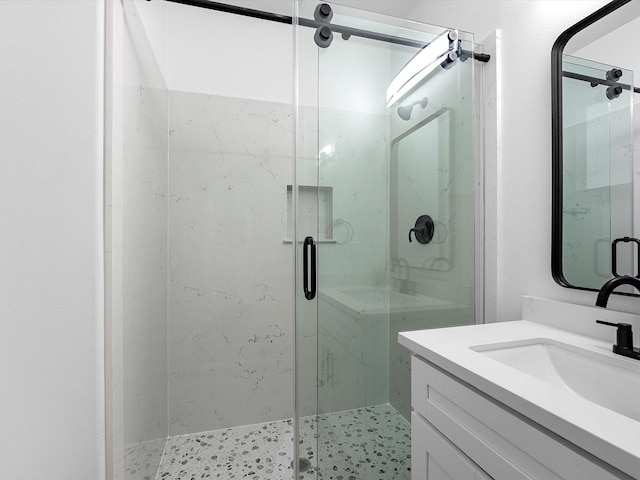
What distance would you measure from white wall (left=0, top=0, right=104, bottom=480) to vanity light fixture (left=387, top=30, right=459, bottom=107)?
111 cm

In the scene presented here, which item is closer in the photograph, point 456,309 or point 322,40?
point 322,40

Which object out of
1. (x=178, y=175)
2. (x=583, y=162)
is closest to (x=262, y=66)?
(x=178, y=175)

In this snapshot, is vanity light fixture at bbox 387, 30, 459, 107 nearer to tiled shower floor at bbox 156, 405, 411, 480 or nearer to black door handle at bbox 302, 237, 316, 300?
black door handle at bbox 302, 237, 316, 300

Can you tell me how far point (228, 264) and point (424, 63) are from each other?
1529 mm

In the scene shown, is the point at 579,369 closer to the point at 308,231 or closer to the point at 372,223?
the point at 372,223

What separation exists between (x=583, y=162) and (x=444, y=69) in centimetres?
74

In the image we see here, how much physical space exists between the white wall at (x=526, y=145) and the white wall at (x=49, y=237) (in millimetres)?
1525

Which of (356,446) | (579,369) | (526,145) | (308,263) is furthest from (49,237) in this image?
(526,145)

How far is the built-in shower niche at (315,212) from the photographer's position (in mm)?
1387

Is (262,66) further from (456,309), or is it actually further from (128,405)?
(128,405)

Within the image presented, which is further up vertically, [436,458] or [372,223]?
[372,223]

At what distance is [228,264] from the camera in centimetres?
212

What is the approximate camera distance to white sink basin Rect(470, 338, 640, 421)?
2.67ft

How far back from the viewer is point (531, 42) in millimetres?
1327
